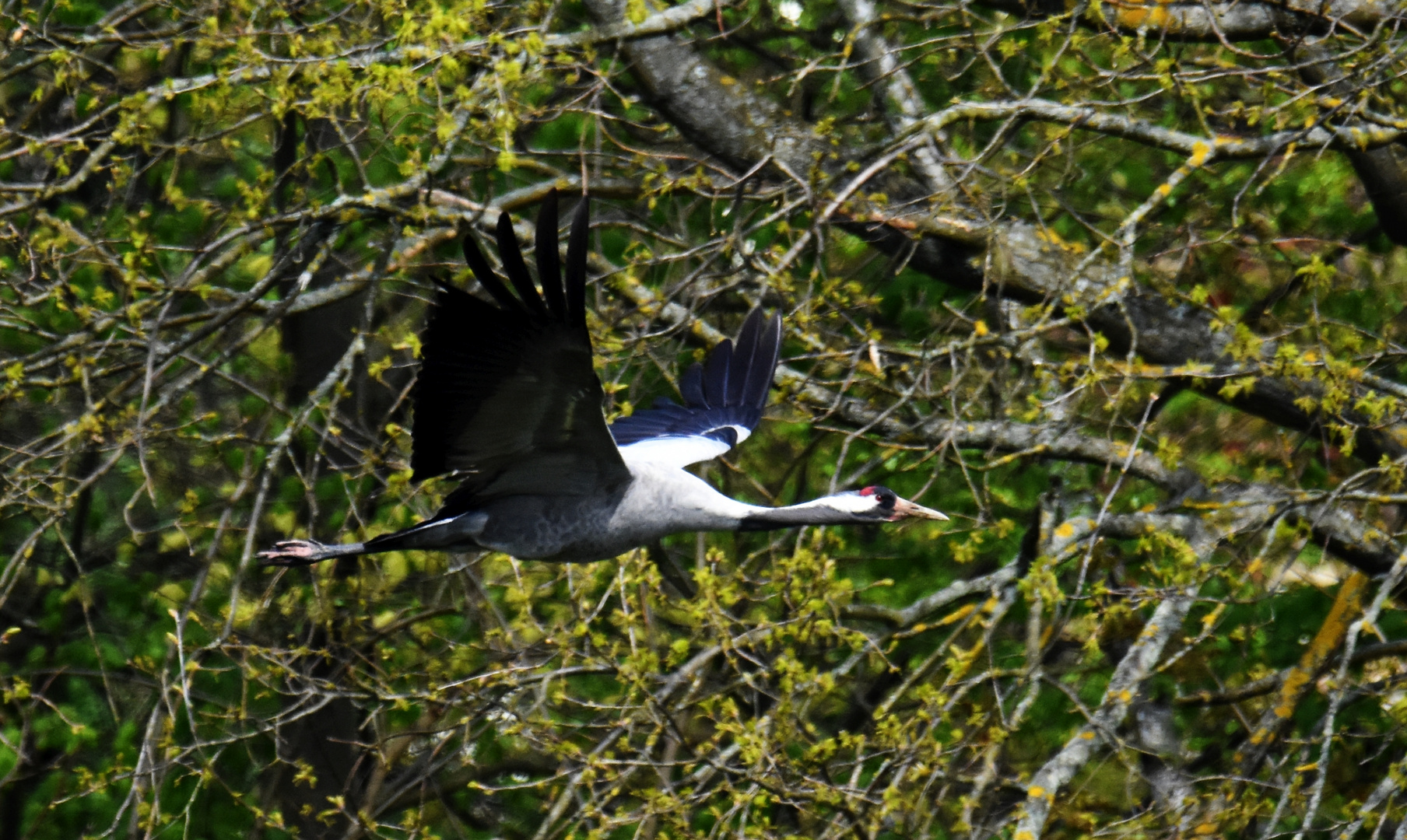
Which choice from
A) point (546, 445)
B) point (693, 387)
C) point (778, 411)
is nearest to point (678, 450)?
point (693, 387)

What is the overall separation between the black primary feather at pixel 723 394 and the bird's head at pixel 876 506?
598mm

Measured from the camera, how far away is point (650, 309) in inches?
221

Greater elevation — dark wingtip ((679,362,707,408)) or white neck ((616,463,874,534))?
white neck ((616,463,874,534))

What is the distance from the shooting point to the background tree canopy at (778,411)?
518 centimetres

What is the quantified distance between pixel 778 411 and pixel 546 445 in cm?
271

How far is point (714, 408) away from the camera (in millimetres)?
6176

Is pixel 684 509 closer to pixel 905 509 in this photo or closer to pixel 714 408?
pixel 905 509

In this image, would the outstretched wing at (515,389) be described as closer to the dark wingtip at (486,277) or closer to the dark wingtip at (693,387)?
the dark wingtip at (486,277)

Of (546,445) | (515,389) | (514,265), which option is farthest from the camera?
(546,445)

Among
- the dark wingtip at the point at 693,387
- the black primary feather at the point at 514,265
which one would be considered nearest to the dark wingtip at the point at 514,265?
the black primary feather at the point at 514,265

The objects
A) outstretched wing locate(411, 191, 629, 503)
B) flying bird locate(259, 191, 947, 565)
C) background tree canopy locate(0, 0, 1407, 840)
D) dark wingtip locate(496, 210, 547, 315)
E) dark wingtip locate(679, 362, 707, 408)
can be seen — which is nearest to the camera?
dark wingtip locate(496, 210, 547, 315)

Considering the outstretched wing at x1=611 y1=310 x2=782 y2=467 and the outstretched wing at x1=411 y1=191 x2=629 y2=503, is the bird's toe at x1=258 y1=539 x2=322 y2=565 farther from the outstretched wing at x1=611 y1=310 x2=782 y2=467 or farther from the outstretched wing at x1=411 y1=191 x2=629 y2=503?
the outstretched wing at x1=611 y1=310 x2=782 y2=467

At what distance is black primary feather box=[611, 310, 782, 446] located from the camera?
19.2ft

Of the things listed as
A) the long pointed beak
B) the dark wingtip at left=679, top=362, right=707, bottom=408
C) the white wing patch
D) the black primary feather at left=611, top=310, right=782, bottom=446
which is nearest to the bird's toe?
the white wing patch
